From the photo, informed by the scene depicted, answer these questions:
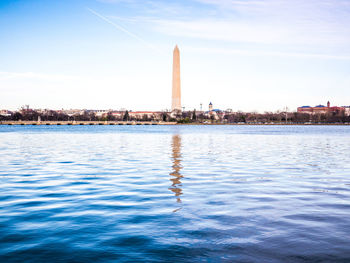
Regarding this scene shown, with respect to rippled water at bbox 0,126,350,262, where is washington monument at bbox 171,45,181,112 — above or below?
above

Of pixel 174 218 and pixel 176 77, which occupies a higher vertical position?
pixel 176 77

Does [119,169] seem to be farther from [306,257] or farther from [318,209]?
[306,257]

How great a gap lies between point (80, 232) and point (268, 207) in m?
4.93

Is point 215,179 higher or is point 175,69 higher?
point 175,69

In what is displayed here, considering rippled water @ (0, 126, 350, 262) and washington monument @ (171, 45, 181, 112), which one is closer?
rippled water @ (0, 126, 350, 262)

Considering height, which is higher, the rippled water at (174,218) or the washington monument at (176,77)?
the washington monument at (176,77)

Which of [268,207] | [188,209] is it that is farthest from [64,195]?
[268,207]

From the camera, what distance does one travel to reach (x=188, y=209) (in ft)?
32.0

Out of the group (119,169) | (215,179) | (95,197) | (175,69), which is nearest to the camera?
(95,197)

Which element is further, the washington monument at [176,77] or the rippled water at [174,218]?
the washington monument at [176,77]

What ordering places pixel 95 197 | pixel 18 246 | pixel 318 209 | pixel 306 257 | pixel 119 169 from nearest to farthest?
pixel 306 257, pixel 18 246, pixel 318 209, pixel 95 197, pixel 119 169

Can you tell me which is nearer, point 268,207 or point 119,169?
point 268,207

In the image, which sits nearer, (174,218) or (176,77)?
(174,218)

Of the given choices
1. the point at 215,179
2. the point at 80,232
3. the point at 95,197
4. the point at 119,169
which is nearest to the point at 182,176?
the point at 215,179
